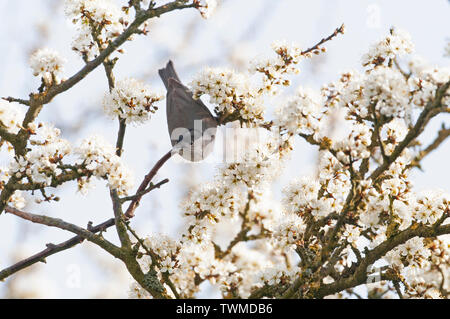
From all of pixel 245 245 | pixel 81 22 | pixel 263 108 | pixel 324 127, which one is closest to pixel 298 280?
pixel 324 127

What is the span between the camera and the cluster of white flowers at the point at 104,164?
348 centimetres

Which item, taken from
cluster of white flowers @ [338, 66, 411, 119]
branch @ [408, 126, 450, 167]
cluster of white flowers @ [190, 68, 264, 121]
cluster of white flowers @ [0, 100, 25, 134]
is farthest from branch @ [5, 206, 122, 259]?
branch @ [408, 126, 450, 167]

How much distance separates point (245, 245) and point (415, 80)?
3.80 metres

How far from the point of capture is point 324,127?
3.48m

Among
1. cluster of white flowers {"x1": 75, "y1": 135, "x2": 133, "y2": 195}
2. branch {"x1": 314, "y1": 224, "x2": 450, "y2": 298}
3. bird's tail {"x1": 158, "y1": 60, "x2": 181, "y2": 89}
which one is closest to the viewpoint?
branch {"x1": 314, "y1": 224, "x2": 450, "y2": 298}

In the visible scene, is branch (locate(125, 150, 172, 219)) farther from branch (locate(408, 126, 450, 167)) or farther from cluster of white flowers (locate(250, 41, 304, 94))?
branch (locate(408, 126, 450, 167))

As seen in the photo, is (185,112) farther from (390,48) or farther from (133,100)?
(390,48)

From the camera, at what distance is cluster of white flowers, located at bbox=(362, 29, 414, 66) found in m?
3.83

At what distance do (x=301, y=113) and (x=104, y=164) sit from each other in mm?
1257

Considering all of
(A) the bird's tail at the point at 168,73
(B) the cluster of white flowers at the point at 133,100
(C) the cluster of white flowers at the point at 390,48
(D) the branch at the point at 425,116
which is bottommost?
(D) the branch at the point at 425,116

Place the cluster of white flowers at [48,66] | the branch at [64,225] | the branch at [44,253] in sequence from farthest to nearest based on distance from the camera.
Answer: the cluster of white flowers at [48,66], the branch at [44,253], the branch at [64,225]

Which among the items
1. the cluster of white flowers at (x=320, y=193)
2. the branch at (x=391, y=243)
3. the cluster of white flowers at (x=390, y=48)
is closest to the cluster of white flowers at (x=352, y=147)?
the cluster of white flowers at (x=320, y=193)

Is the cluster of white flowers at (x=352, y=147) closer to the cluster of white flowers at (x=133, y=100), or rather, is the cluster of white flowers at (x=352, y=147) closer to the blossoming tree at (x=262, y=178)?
the blossoming tree at (x=262, y=178)

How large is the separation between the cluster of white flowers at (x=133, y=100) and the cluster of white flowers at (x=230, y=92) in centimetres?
33
